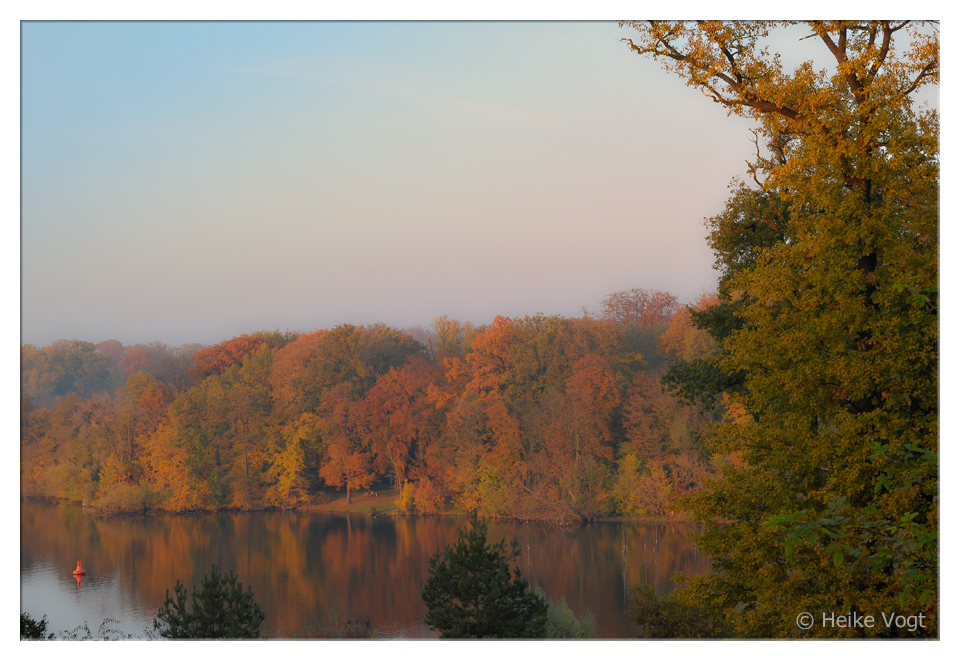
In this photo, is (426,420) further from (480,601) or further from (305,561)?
(480,601)

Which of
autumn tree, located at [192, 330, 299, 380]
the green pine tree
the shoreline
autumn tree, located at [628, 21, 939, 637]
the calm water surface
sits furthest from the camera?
the shoreline

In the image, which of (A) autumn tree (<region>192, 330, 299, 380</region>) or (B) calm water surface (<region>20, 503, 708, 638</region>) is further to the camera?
(A) autumn tree (<region>192, 330, 299, 380</region>)

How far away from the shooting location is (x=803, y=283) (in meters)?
7.22

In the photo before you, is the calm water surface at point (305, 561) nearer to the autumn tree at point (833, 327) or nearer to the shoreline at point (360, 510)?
the shoreline at point (360, 510)

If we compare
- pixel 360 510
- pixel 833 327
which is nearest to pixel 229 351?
pixel 360 510

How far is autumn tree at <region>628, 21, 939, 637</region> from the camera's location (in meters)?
6.82

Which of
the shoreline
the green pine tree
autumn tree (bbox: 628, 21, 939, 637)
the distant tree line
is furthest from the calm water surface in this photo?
autumn tree (bbox: 628, 21, 939, 637)

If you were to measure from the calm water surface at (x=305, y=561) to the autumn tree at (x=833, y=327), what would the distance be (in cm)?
1017

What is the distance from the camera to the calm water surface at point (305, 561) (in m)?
18.3

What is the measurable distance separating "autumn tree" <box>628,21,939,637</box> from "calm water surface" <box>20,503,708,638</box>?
33.4 ft

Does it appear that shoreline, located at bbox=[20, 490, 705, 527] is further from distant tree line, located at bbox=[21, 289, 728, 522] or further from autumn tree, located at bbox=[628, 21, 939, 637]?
autumn tree, located at bbox=[628, 21, 939, 637]
